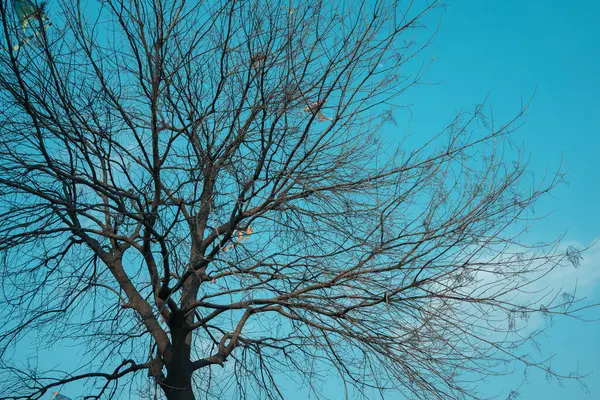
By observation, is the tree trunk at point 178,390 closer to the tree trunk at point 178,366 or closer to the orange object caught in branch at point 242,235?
the tree trunk at point 178,366

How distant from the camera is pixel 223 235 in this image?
5.22m

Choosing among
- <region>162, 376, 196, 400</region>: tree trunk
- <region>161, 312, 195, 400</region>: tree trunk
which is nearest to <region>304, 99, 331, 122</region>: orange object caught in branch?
<region>161, 312, 195, 400</region>: tree trunk

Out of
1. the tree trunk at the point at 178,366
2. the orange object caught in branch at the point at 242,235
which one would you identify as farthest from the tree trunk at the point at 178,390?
the orange object caught in branch at the point at 242,235

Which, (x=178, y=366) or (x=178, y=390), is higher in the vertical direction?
(x=178, y=366)

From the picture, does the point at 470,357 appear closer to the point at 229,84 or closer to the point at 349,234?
the point at 349,234

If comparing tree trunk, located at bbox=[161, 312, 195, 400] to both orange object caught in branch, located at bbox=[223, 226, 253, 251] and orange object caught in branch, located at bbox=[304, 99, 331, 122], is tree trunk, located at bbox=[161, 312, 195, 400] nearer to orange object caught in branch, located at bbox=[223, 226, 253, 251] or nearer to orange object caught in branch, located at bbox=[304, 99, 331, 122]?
orange object caught in branch, located at bbox=[223, 226, 253, 251]

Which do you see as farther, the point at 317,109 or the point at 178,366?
the point at 178,366

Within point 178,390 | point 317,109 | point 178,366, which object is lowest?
point 178,390

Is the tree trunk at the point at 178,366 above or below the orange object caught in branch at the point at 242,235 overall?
below

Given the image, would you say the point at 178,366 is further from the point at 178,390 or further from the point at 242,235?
the point at 242,235

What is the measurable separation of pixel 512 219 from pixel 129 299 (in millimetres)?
3648

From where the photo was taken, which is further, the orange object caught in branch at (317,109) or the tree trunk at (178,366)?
the tree trunk at (178,366)

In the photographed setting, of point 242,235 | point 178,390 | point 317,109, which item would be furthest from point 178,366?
point 317,109

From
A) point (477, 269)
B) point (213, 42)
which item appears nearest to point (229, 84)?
point (213, 42)
